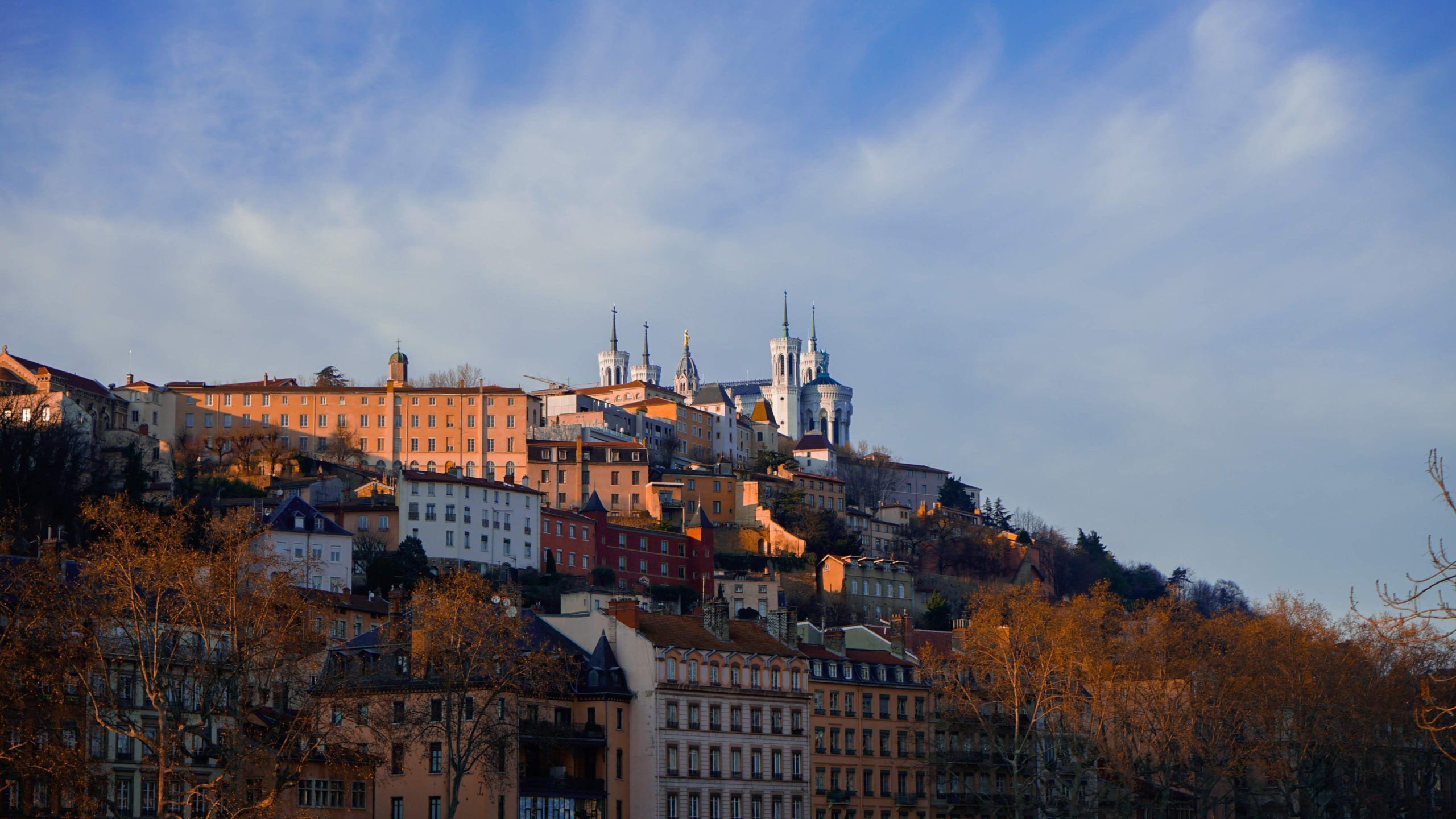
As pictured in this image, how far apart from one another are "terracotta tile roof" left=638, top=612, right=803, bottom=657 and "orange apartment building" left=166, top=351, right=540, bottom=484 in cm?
7846

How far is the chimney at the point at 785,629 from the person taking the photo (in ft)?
280

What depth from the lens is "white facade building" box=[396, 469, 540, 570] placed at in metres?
126

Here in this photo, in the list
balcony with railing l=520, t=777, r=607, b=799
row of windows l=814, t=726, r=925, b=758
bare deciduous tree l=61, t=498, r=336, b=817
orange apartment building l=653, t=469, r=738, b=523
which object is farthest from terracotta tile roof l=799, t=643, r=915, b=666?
orange apartment building l=653, t=469, r=738, b=523

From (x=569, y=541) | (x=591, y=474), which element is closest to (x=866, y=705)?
(x=569, y=541)

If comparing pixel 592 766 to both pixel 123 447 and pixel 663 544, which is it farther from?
pixel 123 447

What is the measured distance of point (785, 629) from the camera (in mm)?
85625

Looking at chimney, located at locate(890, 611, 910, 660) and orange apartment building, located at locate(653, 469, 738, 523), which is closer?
chimney, located at locate(890, 611, 910, 660)

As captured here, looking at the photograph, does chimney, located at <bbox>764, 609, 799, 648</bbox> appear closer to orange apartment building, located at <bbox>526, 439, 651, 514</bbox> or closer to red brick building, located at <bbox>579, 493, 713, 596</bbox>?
red brick building, located at <bbox>579, 493, 713, 596</bbox>

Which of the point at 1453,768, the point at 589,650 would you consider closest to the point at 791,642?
the point at 589,650

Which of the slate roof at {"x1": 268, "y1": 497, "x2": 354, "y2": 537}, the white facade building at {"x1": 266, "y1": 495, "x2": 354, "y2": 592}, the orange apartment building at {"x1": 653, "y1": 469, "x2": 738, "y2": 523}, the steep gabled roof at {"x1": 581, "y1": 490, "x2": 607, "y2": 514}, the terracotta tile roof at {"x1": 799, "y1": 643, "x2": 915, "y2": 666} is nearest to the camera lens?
the terracotta tile roof at {"x1": 799, "y1": 643, "x2": 915, "y2": 666}

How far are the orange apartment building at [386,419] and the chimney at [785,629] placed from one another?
75580 mm

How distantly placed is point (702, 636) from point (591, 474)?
78.8 metres

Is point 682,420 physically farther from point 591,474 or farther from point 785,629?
point 785,629

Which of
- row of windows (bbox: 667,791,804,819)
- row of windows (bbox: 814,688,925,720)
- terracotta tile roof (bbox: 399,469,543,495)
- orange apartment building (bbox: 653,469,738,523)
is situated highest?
orange apartment building (bbox: 653,469,738,523)
